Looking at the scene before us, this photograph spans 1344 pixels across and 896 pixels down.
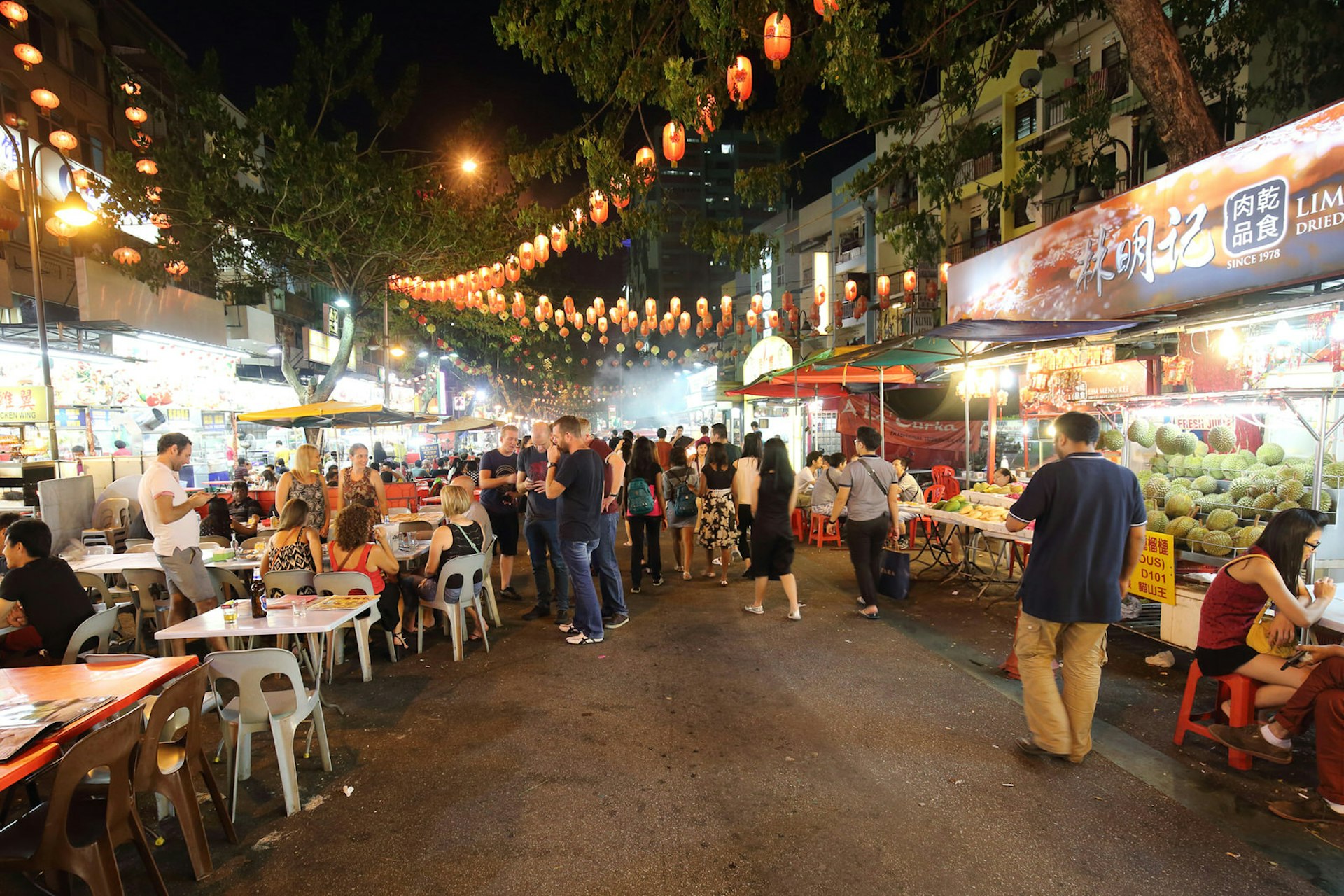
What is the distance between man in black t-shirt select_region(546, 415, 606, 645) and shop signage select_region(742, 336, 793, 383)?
8.10 m

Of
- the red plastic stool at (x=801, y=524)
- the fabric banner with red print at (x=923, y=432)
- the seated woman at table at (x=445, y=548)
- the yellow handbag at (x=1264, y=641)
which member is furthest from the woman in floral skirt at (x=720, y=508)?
the fabric banner with red print at (x=923, y=432)

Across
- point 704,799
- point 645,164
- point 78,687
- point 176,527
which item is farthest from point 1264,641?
point 176,527

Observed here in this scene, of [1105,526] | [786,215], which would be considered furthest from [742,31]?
[786,215]

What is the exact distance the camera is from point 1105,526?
12.0 ft

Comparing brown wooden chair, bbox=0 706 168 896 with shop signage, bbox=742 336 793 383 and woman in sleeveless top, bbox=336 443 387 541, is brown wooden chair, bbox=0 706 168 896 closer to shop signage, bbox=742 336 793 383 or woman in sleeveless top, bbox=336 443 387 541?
woman in sleeveless top, bbox=336 443 387 541

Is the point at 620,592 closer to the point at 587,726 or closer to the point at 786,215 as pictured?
the point at 587,726

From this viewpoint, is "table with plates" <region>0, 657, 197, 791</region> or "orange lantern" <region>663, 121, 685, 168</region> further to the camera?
"orange lantern" <region>663, 121, 685, 168</region>

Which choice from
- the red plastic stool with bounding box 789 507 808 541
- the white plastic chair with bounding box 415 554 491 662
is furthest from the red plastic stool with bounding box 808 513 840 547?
the white plastic chair with bounding box 415 554 491 662

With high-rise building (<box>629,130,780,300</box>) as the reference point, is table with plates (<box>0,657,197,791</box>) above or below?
below

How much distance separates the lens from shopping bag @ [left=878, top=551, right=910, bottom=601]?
7180 millimetres

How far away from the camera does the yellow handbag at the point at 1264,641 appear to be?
3609mm

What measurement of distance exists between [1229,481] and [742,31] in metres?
6.40

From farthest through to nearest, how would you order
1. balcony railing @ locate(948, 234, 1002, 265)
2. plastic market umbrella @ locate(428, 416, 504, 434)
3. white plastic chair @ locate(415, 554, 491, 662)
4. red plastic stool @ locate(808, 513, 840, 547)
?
1. balcony railing @ locate(948, 234, 1002, 265)
2. plastic market umbrella @ locate(428, 416, 504, 434)
3. red plastic stool @ locate(808, 513, 840, 547)
4. white plastic chair @ locate(415, 554, 491, 662)

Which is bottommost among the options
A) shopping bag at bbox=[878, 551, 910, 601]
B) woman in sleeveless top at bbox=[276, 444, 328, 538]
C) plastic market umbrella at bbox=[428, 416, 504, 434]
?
shopping bag at bbox=[878, 551, 910, 601]
